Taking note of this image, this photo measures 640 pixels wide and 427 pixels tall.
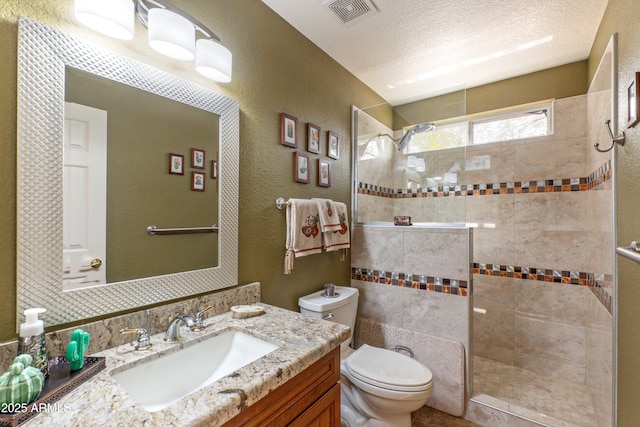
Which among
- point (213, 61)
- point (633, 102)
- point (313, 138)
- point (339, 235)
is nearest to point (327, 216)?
point (339, 235)

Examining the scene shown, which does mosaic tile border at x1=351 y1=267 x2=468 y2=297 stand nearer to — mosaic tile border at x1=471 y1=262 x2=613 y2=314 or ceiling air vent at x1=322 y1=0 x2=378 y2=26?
mosaic tile border at x1=471 y1=262 x2=613 y2=314

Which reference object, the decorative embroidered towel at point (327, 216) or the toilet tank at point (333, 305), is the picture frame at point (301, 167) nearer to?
the decorative embroidered towel at point (327, 216)

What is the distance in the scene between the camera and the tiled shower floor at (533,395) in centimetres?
177

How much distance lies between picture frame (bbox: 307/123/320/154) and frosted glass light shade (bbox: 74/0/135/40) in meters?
1.07

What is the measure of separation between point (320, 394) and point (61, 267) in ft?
3.14

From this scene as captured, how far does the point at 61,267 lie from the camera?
91cm

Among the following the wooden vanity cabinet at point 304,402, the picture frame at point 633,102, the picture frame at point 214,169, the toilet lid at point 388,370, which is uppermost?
the picture frame at point 633,102

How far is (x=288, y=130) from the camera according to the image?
171 centimetres

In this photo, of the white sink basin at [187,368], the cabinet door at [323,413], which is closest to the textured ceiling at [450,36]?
the white sink basin at [187,368]

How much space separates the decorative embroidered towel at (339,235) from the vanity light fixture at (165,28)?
1.07 m

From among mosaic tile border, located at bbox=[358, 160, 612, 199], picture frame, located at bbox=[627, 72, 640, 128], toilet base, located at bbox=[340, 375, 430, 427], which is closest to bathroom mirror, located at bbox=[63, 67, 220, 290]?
toilet base, located at bbox=[340, 375, 430, 427]

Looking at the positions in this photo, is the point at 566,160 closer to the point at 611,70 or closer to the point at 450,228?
the point at 611,70

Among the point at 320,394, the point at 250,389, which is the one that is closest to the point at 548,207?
the point at 320,394

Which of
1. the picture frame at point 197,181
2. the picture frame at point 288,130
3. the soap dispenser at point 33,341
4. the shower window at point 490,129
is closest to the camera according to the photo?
the soap dispenser at point 33,341
